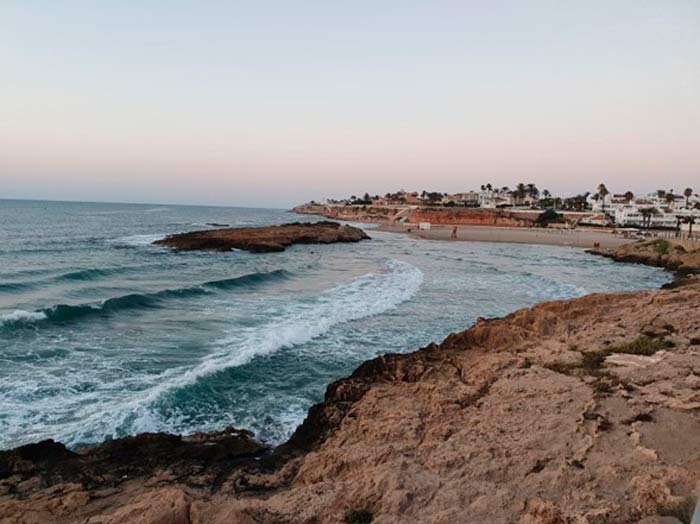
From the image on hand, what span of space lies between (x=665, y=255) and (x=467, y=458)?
43989 mm

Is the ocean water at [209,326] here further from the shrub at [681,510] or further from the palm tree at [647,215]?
the palm tree at [647,215]

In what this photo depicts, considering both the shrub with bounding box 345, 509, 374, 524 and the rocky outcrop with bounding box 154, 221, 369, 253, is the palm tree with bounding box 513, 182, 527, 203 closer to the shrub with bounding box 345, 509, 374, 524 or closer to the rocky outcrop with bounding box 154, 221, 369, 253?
the rocky outcrop with bounding box 154, 221, 369, 253

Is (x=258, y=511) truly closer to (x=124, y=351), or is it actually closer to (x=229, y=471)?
(x=229, y=471)

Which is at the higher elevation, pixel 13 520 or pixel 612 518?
pixel 612 518

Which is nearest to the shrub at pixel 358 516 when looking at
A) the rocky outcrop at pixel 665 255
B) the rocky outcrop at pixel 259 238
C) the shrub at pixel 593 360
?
the shrub at pixel 593 360

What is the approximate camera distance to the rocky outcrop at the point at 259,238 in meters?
49.0

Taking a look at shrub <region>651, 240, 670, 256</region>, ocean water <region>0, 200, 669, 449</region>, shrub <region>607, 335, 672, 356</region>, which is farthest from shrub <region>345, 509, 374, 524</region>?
shrub <region>651, 240, 670, 256</region>

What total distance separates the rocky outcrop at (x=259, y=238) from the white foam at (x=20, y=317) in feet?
93.9

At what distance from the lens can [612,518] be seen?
442 cm

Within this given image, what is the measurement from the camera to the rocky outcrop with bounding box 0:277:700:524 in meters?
5.00

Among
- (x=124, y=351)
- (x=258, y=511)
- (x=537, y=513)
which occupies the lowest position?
(x=124, y=351)

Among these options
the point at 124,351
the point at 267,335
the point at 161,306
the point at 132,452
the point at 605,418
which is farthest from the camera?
the point at 161,306

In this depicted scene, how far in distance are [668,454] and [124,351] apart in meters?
13.9

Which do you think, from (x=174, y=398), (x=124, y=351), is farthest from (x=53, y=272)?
(x=174, y=398)
